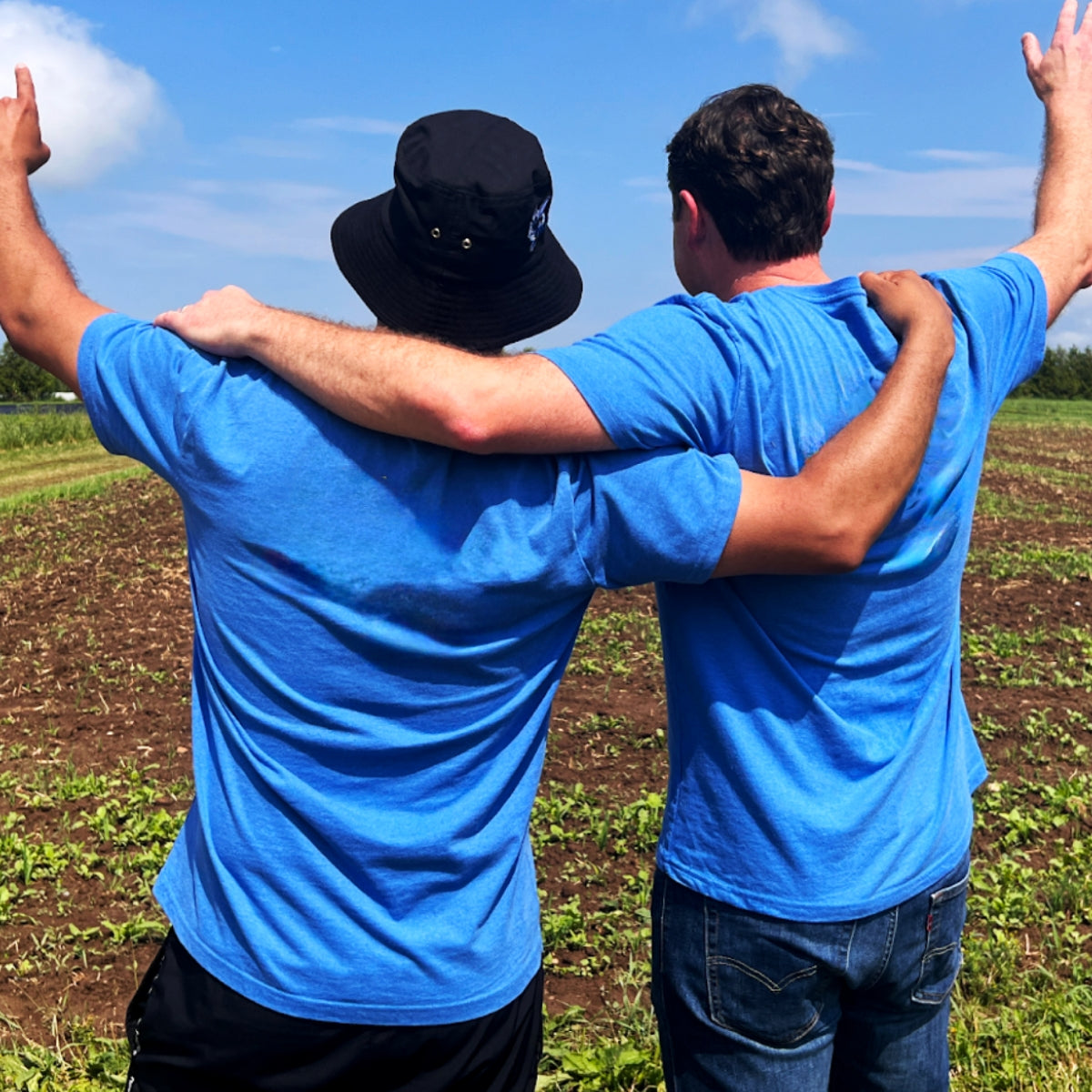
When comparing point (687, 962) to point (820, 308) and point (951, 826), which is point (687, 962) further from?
point (820, 308)

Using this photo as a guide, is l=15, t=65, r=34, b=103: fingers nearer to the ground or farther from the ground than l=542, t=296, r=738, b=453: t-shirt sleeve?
farther from the ground

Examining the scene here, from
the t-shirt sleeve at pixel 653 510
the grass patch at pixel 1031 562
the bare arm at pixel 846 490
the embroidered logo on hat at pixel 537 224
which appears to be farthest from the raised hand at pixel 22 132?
the grass patch at pixel 1031 562

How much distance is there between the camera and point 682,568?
1.75m

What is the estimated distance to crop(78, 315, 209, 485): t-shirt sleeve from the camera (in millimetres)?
1723

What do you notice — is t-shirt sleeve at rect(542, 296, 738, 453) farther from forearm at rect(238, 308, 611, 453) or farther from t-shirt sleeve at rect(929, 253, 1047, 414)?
t-shirt sleeve at rect(929, 253, 1047, 414)

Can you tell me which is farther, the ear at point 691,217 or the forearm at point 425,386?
the ear at point 691,217

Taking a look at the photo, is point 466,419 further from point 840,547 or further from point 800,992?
point 800,992

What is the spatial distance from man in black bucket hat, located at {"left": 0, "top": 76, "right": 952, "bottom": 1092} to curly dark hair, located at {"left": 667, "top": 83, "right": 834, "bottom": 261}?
38 centimetres

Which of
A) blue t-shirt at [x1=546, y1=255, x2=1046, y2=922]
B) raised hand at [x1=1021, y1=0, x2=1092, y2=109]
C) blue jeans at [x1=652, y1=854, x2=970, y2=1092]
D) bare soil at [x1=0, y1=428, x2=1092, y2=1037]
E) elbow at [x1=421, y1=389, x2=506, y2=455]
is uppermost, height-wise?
raised hand at [x1=1021, y1=0, x2=1092, y2=109]

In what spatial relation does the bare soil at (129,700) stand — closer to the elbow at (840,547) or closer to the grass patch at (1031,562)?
the grass patch at (1031,562)

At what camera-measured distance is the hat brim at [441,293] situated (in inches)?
70.9

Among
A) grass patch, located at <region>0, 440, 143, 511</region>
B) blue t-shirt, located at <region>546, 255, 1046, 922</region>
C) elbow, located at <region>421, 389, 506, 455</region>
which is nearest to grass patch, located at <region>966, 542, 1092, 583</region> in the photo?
blue t-shirt, located at <region>546, 255, 1046, 922</region>

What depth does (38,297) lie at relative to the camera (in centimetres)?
185

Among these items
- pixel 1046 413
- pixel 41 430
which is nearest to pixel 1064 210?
pixel 41 430
